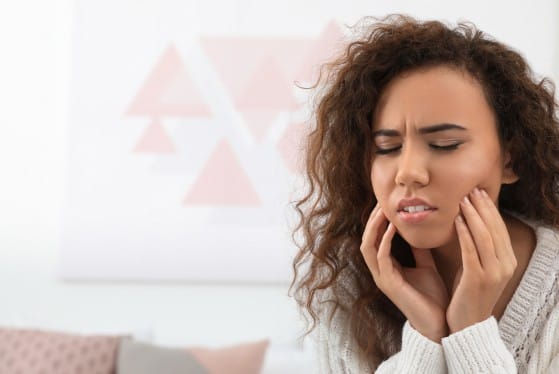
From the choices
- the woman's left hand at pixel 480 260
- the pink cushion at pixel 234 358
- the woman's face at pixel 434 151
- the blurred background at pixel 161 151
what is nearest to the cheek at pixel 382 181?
the woman's face at pixel 434 151

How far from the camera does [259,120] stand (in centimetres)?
271

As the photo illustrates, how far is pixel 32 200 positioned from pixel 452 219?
6.15ft

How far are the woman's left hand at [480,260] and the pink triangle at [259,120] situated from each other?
160 centimetres

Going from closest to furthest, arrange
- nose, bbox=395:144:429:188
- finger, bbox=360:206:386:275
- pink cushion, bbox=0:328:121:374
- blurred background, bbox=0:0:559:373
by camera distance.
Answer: nose, bbox=395:144:429:188
finger, bbox=360:206:386:275
pink cushion, bbox=0:328:121:374
blurred background, bbox=0:0:559:373

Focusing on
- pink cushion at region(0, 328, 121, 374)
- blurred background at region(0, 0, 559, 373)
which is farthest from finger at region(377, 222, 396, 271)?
blurred background at region(0, 0, 559, 373)

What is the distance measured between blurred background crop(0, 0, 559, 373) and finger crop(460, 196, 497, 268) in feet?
5.12

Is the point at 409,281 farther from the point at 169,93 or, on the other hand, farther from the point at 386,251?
the point at 169,93

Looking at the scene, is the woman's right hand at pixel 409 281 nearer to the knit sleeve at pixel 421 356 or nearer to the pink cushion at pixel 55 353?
the knit sleeve at pixel 421 356

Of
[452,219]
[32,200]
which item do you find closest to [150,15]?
[32,200]

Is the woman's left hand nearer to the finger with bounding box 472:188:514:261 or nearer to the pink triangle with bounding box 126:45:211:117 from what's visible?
the finger with bounding box 472:188:514:261

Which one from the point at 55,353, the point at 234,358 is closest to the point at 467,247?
the point at 234,358

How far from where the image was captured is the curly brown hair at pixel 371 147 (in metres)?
1.21

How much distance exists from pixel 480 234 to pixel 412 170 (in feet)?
0.44

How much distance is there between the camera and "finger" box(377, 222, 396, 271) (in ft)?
3.95
